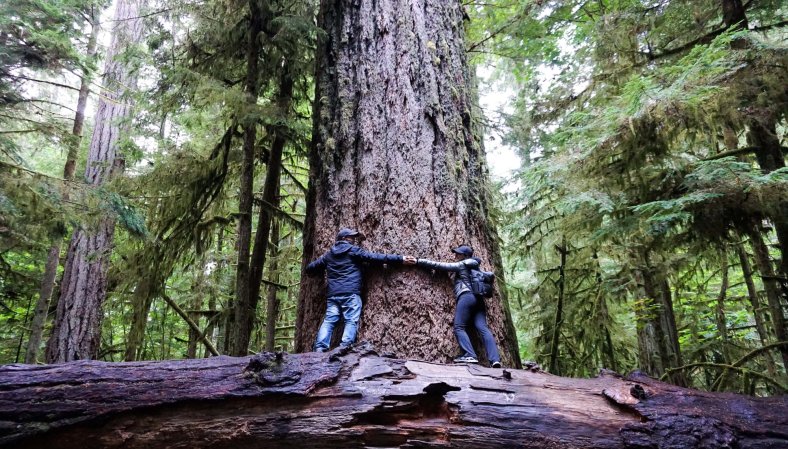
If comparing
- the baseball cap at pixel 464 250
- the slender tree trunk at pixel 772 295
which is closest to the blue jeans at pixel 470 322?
the baseball cap at pixel 464 250

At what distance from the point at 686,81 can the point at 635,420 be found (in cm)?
369

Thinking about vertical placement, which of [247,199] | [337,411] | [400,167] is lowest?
[337,411]

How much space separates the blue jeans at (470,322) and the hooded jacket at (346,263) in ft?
1.89

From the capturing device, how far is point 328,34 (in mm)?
4453

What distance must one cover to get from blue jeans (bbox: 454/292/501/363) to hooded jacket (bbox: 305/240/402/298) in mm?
577

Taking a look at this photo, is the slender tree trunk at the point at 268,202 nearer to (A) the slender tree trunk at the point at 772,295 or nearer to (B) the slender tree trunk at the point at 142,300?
(B) the slender tree trunk at the point at 142,300

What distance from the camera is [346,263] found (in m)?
3.40

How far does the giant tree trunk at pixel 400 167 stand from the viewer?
11.1ft

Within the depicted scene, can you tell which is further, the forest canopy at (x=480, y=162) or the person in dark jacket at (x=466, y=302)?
the forest canopy at (x=480, y=162)

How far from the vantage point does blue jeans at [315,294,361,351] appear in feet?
11.1

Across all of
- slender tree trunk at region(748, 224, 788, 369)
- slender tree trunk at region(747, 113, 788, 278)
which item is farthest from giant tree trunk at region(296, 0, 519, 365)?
slender tree trunk at region(748, 224, 788, 369)

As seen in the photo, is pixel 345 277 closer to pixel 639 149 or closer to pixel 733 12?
pixel 639 149

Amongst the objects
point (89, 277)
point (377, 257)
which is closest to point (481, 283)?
point (377, 257)

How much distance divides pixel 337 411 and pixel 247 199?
424 centimetres
